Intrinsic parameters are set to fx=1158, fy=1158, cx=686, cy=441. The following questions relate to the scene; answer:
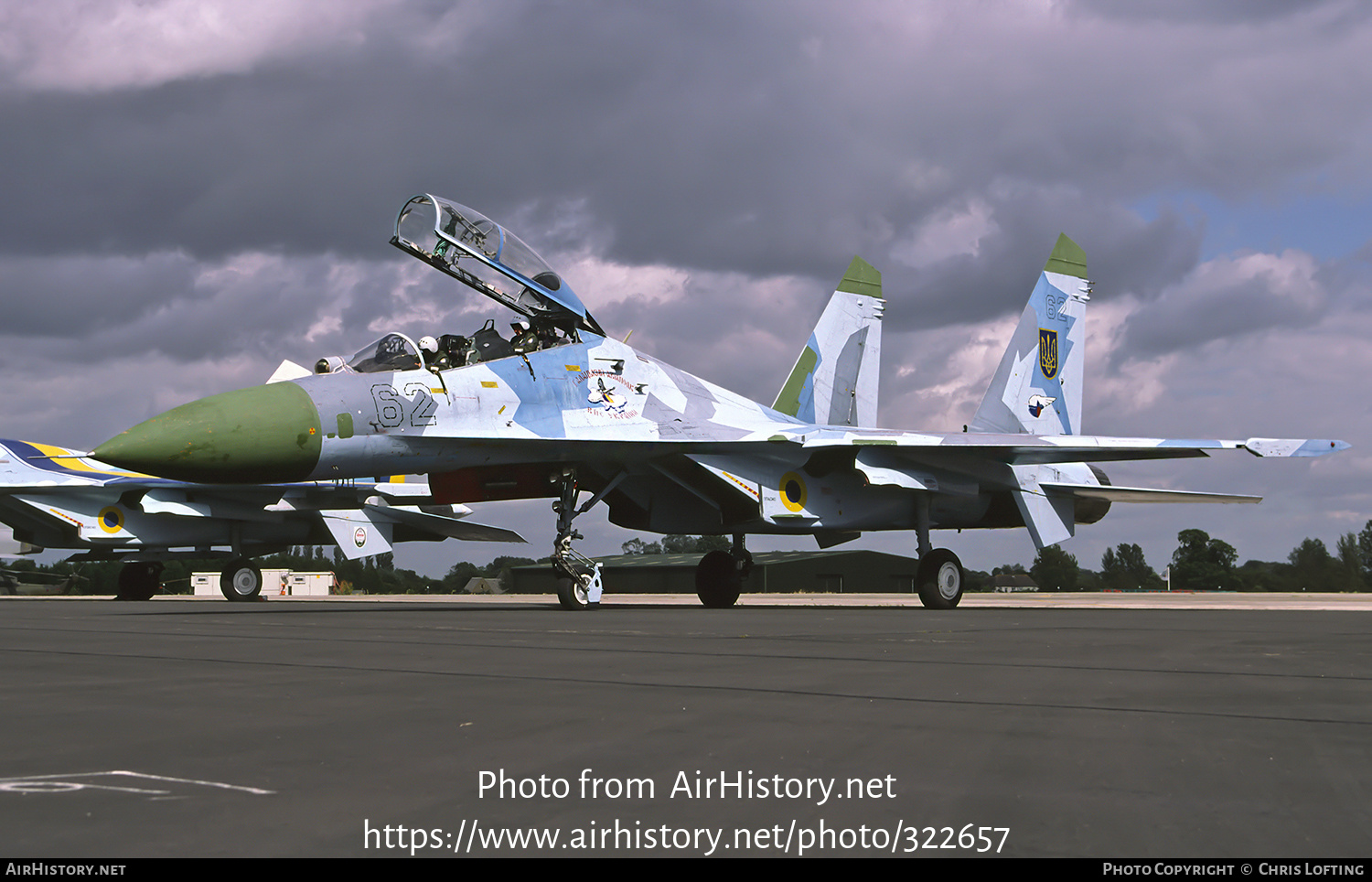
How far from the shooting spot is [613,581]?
42.9 meters

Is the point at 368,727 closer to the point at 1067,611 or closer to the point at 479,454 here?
the point at 479,454

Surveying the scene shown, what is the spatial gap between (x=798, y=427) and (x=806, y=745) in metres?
13.9

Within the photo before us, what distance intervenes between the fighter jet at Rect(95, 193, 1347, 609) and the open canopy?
1.0 inches

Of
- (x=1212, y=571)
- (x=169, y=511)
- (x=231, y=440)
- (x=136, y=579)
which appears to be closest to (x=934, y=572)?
(x=231, y=440)

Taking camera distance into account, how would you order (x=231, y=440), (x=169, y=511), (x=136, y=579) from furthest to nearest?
(x=136, y=579)
(x=169, y=511)
(x=231, y=440)

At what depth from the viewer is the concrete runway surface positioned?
292 centimetres

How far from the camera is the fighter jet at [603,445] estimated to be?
1315 cm

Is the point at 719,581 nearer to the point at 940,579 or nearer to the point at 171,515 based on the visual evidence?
the point at 940,579

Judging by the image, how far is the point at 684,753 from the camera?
158 inches

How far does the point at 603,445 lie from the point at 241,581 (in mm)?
13204

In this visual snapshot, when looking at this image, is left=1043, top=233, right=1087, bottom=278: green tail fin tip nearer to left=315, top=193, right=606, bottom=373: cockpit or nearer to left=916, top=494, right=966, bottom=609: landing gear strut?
left=916, top=494, right=966, bottom=609: landing gear strut

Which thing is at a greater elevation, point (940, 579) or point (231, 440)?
point (231, 440)

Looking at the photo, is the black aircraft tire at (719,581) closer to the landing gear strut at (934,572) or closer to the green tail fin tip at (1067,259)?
the landing gear strut at (934,572)

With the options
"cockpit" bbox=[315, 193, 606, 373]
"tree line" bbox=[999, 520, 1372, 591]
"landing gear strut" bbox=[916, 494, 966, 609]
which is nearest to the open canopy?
"cockpit" bbox=[315, 193, 606, 373]
